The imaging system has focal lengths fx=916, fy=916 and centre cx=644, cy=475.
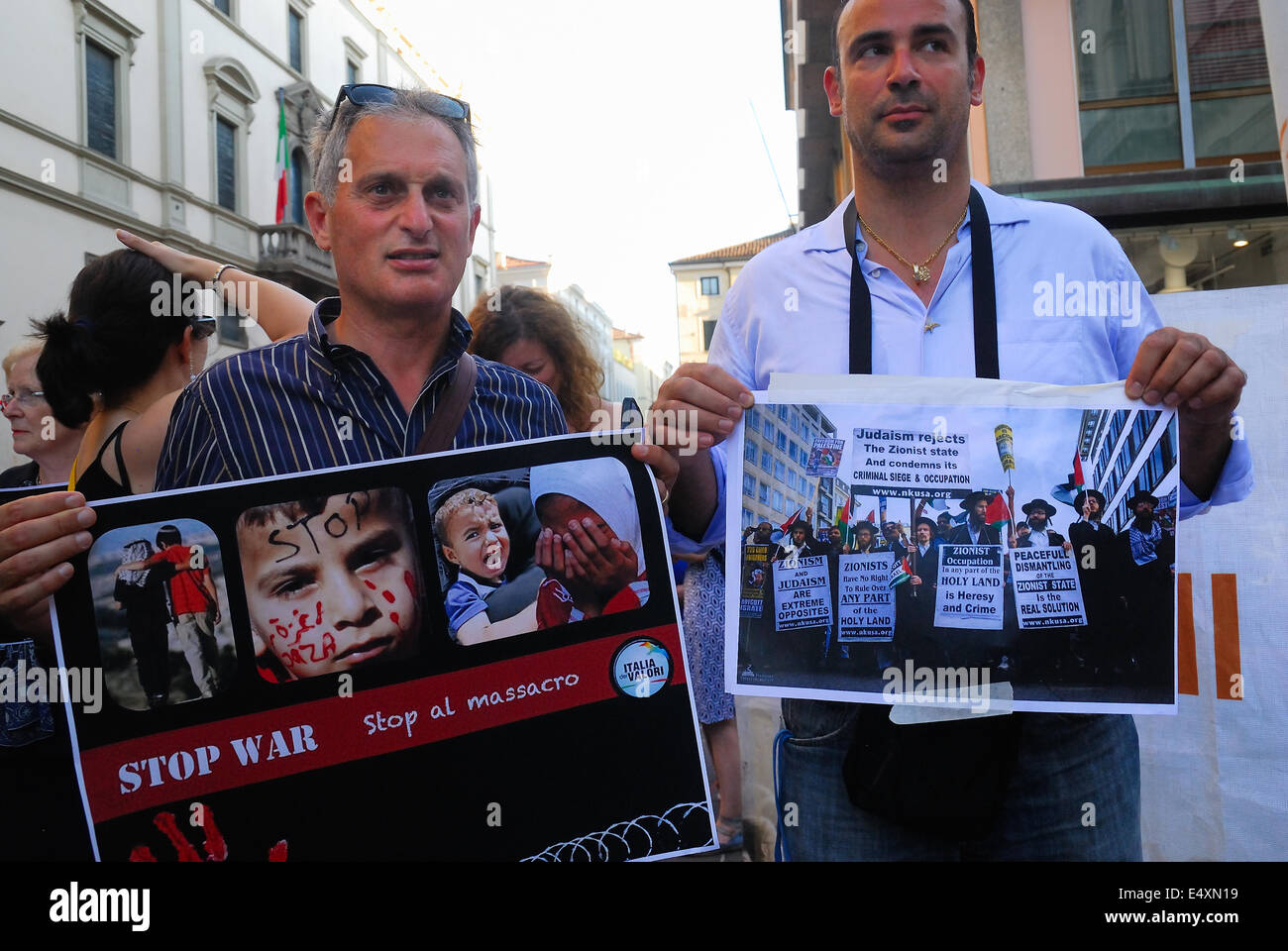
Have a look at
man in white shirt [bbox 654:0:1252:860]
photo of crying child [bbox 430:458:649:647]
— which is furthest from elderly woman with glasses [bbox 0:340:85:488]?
man in white shirt [bbox 654:0:1252:860]

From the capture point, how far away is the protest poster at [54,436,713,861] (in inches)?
58.9

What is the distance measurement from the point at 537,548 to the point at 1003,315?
0.96m

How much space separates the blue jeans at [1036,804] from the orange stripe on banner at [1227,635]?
61.7 inches

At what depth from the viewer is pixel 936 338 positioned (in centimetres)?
172

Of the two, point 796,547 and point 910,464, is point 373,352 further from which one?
point 910,464

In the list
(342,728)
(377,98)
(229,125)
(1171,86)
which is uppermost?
(229,125)

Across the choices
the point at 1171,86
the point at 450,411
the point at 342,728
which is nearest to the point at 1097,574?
the point at 450,411

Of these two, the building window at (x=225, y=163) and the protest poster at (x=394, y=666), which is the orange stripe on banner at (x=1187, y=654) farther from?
the building window at (x=225, y=163)

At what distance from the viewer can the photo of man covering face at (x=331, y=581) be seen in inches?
60.4

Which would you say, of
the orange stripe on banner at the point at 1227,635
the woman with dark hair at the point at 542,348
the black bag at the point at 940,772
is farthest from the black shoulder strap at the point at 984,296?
the orange stripe on banner at the point at 1227,635

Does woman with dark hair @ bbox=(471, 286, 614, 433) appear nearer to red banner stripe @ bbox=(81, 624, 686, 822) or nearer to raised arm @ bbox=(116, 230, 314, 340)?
raised arm @ bbox=(116, 230, 314, 340)
